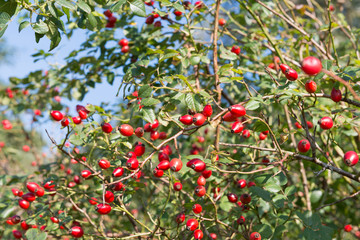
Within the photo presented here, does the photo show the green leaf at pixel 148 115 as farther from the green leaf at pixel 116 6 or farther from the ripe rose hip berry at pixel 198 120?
the green leaf at pixel 116 6

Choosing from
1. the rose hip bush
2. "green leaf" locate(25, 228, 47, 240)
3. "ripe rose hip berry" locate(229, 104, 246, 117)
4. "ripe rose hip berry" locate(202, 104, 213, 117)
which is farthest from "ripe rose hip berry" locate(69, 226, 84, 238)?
"ripe rose hip berry" locate(229, 104, 246, 117)

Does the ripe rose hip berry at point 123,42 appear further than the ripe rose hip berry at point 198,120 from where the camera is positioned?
Yes

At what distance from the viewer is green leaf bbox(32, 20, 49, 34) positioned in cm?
121

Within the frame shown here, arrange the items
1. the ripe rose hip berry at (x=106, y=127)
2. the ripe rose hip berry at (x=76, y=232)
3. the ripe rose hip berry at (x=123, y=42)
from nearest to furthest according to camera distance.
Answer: the ripe rose hip berry at (x=106, y=127) < the ripe rose hip berry at (x=76, y=232) < the ripe rose hip berry at (x=123, y=42)

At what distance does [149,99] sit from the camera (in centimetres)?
130

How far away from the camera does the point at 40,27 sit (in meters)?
1.22

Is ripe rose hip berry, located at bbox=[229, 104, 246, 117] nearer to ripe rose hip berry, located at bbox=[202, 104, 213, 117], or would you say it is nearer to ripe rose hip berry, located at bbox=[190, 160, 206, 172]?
ripe rose hip berry, located at bbox=[202, 104, 213, 117]

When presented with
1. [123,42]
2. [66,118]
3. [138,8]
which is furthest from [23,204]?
[138,8]

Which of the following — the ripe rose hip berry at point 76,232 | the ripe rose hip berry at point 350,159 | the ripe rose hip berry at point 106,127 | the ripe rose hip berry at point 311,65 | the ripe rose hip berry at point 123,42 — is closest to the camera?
the ripe rose hip berry at point 311,65

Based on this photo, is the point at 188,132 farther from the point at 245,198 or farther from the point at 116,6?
the point at 116,6

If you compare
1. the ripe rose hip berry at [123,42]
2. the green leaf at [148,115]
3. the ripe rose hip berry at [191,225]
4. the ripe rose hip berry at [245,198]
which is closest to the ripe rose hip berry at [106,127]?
the green leaf at [148,115]

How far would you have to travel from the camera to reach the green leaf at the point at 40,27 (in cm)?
121

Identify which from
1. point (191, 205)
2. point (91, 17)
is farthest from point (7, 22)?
point (191, 205)

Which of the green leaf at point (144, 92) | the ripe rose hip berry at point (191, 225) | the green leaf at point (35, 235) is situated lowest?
the green leaf at point (35, 235)
